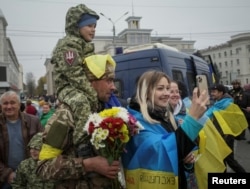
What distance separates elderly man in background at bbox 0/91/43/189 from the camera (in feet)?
13.0

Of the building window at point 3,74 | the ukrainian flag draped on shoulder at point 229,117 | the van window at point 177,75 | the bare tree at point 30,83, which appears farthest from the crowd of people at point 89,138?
the bare tree at point 30,83

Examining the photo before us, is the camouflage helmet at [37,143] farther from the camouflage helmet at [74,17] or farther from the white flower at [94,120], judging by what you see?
the white flower at [94,120]

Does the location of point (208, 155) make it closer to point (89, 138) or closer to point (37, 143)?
point (89, 138)

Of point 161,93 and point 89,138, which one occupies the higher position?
point 161,93

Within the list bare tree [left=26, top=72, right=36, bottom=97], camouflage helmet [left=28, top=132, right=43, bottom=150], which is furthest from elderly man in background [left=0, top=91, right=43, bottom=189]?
bare tree [left=26, top=72, right=36, bottom=97]

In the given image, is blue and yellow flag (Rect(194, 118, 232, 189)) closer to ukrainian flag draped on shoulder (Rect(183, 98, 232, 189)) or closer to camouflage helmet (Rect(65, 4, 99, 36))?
ukrainian flag draped on shoulder (Rect(183, 98, 232, 189))

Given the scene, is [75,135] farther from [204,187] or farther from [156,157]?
[204,187]

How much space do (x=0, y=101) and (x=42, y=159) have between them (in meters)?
2.36

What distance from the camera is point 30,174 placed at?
12.2ft

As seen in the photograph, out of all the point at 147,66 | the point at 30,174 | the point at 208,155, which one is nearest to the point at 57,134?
the point at 208,155

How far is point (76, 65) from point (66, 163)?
779 mm

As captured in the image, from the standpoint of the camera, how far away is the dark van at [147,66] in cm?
711

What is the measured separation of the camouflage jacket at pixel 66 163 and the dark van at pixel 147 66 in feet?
15.5

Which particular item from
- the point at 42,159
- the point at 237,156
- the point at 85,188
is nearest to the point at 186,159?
the point at 85,188
